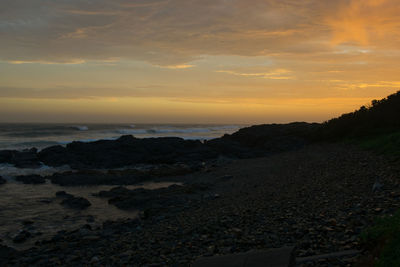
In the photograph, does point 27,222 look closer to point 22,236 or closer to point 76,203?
point 22,236

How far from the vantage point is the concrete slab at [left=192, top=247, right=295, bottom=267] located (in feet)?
16.5

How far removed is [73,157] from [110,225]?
20.6 m

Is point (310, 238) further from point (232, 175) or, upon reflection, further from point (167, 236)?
point (232, 175)

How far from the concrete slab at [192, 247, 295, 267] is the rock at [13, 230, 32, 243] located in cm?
801

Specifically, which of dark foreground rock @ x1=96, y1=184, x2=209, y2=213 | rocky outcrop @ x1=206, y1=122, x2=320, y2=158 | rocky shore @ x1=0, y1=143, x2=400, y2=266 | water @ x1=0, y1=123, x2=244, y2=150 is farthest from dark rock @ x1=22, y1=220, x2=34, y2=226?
water @ x1=0, y1=123, x2=244, y2=150

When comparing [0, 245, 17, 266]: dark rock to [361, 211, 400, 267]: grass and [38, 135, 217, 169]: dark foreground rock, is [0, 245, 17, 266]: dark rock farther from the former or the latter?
[38, 135, 217, 169]: dark foreground rock

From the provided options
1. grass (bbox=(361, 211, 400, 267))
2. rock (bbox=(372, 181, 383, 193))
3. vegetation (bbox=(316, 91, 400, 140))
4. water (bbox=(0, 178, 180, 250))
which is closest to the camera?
Result: grass (bbox=(361, 211, 400, 267))

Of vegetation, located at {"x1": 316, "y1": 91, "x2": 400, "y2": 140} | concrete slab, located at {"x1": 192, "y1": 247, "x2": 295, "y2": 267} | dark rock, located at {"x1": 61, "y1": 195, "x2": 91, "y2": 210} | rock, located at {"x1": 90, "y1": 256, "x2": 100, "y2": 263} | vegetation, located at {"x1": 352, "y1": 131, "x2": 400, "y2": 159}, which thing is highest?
vegetation, located at {"x1": 316, "y1": 91, "x2": 400, "y2": 140}

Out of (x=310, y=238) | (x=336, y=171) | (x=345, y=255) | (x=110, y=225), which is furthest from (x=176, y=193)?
(x=345, y=255)

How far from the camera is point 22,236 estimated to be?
36.4 feet

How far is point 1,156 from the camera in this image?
30.7 meters

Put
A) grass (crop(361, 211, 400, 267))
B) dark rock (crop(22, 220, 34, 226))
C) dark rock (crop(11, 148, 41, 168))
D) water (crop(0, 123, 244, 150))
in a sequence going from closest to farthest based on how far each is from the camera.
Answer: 1. grass (crop(361, 211, 400, 267))
2. dark rock (crop(22, 220, 34, 226))
3. dark rock (crop(11, 148, 41, 168))
4. water (crop(0, 123, 244, 150))

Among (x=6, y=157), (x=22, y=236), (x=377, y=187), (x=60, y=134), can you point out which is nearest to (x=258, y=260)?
(x=377, y=187)

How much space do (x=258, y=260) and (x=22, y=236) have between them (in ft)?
30.0
